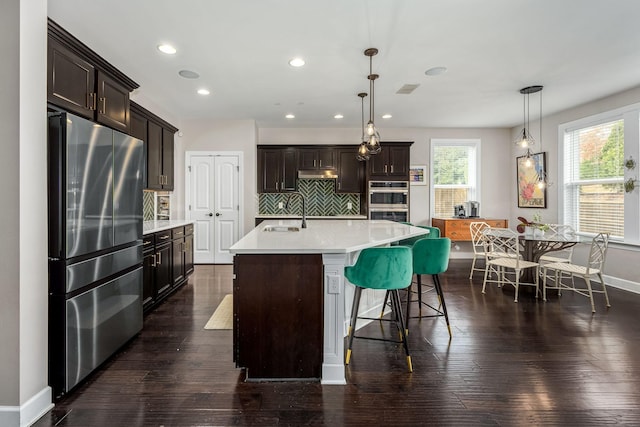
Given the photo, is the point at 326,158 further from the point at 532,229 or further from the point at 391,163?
the point at 532,229

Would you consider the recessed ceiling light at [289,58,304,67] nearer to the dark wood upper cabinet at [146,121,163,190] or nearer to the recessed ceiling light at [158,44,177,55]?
the recessed ceiling light at [158,44,177,55]

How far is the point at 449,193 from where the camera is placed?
263 inches

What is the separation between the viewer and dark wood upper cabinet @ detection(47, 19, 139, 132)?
211 cm

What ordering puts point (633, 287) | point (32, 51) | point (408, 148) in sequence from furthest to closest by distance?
point (408, 148) < point (633, 287) < point (32, 51)

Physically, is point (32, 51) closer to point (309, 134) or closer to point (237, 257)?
point (237, 257)

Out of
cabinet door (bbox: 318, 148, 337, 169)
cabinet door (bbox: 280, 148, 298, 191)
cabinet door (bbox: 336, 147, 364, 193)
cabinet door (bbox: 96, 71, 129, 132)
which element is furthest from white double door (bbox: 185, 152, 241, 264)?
cabinet door (bbox: 96, 71, 129, 132)

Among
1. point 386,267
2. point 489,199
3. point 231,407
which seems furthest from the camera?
point 489,199

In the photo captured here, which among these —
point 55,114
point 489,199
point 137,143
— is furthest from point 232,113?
point 489,199

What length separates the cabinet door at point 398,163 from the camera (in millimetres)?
6094

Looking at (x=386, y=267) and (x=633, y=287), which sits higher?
(x=386, y=267)

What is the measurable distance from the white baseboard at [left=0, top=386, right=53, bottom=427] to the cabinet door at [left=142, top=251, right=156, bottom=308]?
58.7 inches

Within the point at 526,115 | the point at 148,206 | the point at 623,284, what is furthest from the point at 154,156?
the point at 623,284

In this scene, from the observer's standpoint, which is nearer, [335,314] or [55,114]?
[55,114]

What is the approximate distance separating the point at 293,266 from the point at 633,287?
4859 millimetres
